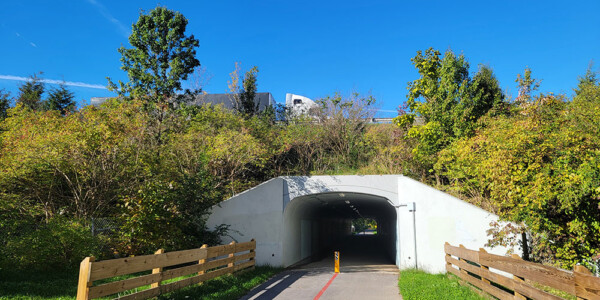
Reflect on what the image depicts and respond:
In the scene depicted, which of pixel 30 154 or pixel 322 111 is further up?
pixel 322 111

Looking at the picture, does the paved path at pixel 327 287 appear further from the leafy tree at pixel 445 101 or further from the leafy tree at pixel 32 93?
the leafy tree at pixel 32 93

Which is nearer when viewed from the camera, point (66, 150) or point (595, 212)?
point (595, 212)

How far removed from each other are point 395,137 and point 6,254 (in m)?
18.8

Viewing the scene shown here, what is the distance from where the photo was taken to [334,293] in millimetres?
10289

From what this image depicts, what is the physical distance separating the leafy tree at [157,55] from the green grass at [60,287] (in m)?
13.3

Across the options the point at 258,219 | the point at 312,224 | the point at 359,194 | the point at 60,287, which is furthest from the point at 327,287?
the point at 312,224

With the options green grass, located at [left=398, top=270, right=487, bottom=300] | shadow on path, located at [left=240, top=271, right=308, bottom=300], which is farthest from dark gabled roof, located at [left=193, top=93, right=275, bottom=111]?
green grass, located at [left=398, top=270, right=487, bottom=300]

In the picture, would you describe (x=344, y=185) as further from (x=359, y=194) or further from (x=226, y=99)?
(x=226, y=99)

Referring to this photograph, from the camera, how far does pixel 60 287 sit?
8641mm

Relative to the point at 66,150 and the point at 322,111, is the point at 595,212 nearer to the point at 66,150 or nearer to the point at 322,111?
the point at 66,150

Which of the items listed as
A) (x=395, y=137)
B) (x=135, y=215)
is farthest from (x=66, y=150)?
(x=395, y=137)

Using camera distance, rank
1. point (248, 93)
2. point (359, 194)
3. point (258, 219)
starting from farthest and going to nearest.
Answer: point (248, 93) → point (359, 194) → point (258, 219)

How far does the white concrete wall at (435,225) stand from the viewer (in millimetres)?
13484

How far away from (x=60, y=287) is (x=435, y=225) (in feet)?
39.6
